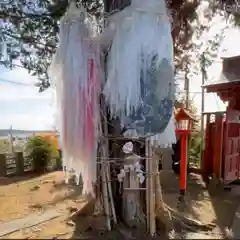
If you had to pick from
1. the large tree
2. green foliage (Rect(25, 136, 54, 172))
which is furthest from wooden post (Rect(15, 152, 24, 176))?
the large tree

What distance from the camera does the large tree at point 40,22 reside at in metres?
4.76

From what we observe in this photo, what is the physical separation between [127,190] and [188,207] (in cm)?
194

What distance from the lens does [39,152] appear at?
1034 cm

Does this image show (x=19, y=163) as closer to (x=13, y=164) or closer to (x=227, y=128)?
(x=13, y=164)

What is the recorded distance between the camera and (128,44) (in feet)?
10.6

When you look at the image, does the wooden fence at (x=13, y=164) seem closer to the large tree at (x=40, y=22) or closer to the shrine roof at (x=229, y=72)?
the large tree at (x=40, y=22)

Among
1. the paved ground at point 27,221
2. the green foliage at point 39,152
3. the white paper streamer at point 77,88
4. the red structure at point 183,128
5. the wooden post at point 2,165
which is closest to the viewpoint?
the white paper streamer at point 77,88

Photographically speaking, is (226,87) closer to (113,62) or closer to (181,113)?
(181,113)

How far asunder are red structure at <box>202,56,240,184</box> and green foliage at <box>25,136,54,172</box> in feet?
17.3

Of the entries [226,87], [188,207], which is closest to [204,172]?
[226,87]

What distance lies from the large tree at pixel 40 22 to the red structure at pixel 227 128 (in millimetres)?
2113

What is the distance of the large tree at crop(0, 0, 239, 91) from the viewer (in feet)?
15.6

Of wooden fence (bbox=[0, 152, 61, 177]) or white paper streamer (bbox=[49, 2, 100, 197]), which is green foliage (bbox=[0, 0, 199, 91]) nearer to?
white paper streamer (bbox=[49, 2, 100, 197])

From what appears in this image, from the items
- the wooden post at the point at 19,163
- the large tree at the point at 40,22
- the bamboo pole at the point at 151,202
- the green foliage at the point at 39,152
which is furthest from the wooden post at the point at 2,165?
the bamboo pole at the point at 151,202
